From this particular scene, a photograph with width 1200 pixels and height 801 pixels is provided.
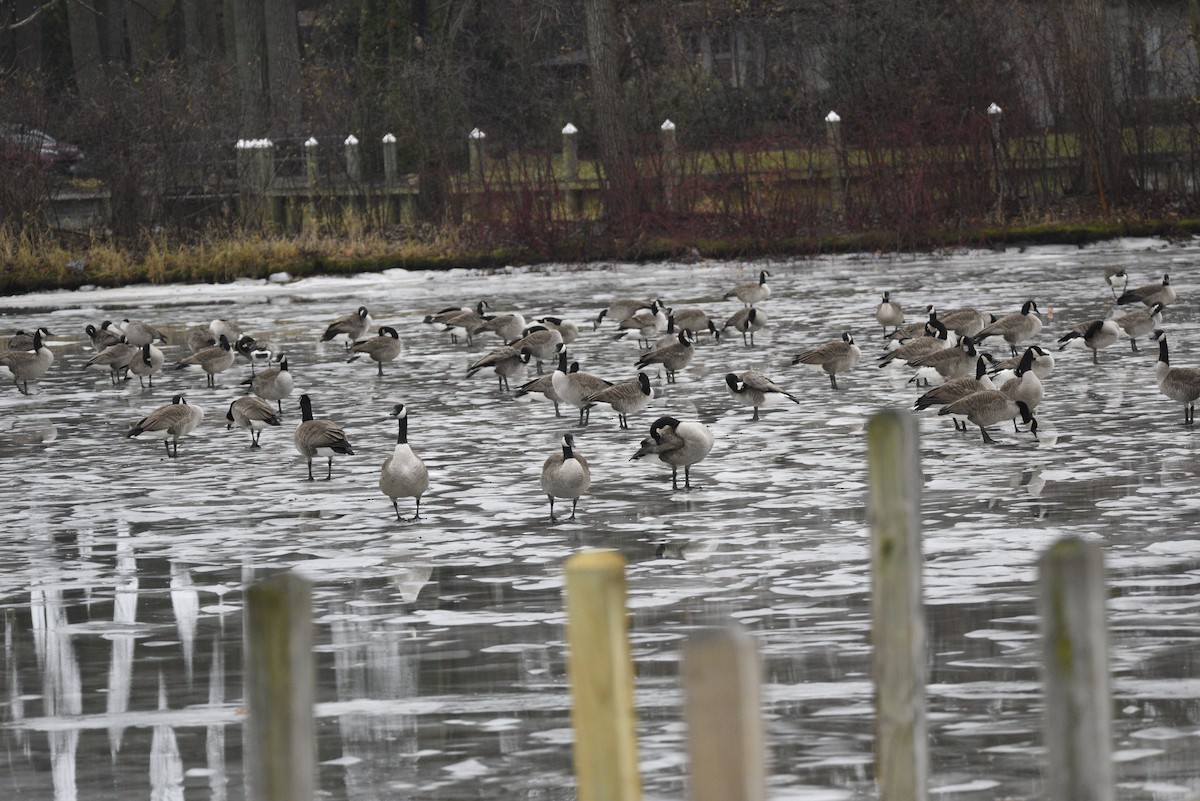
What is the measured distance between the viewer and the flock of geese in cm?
1004

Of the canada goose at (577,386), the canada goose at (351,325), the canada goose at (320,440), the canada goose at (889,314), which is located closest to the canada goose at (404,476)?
the canada goose at (320,440)

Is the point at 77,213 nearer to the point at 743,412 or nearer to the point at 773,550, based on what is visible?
the point at 743,412

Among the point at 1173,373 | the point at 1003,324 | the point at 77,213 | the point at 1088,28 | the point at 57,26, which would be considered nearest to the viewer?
the point at 1173,373

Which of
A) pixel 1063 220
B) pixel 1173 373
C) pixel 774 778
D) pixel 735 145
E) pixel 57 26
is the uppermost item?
pixel 57 26

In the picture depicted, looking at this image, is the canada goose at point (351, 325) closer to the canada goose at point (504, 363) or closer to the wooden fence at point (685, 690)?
the canada goose at point (504, 363)

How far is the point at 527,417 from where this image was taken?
13586 millimetres

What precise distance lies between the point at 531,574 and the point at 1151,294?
11.4 m

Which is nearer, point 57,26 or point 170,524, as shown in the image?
point 170,524

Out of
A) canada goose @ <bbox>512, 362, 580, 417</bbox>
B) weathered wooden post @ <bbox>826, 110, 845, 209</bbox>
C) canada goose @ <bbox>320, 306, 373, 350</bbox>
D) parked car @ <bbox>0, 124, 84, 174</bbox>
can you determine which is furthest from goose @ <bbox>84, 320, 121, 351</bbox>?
weathered wooden post @ <bbox>826, 110, 845, 209</bbox>

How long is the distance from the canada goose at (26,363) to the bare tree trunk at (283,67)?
1850cm

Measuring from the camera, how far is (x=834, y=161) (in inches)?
1112

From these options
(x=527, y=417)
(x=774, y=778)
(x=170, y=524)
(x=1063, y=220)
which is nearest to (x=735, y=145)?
(x=1063, y=220)

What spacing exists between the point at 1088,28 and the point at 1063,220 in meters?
3.33

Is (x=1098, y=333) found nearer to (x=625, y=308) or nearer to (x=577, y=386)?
(x=577, y=386)
